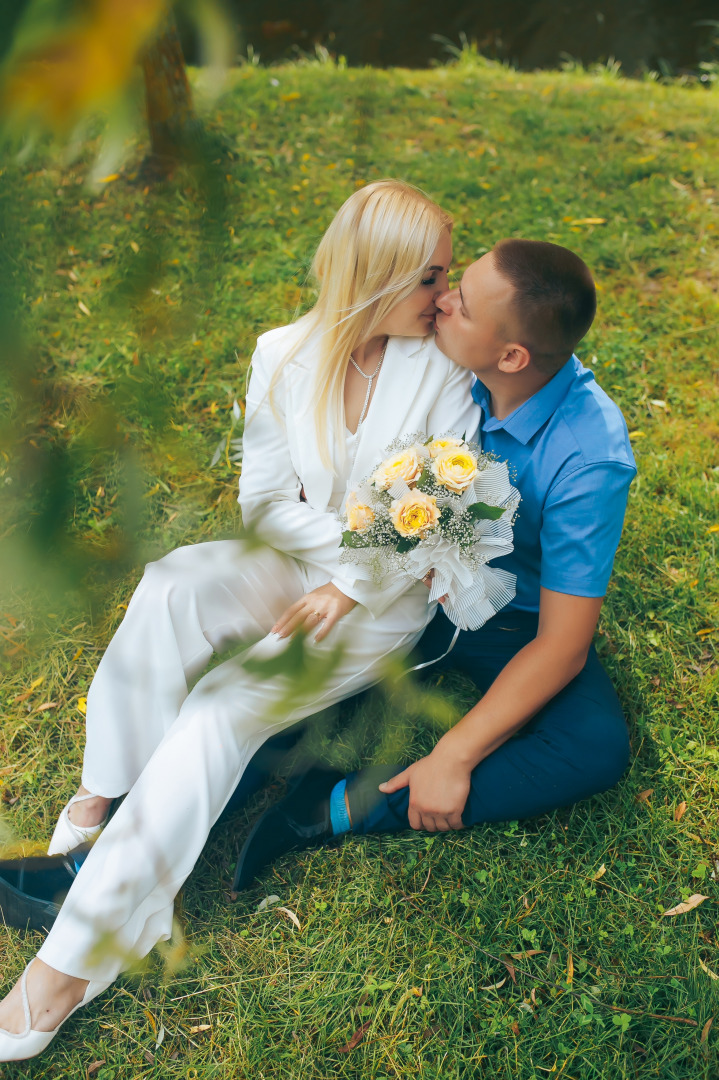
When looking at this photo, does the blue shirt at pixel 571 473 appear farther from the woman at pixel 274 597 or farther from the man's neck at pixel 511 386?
the woman at pixel 274 597

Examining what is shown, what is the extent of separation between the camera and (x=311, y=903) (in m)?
2.32

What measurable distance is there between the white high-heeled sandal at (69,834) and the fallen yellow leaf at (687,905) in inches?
67.9

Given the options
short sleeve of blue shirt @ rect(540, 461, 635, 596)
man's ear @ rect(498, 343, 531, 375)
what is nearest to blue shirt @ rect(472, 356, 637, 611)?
short sleeve of blue shirt @ rect(540, 461, 635, 596)

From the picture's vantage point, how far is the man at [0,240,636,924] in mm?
2068

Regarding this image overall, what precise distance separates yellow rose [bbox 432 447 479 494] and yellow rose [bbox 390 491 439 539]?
0.06m

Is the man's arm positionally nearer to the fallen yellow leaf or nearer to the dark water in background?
the fallen yellow leaf

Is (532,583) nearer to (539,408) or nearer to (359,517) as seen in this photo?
(539,408)

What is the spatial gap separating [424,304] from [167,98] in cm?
177

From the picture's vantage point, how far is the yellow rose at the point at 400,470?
1855 millimetres

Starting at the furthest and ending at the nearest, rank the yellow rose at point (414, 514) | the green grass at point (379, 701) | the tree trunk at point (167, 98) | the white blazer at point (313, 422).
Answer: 1. the white blazer at point (313, 422)
2. the yellow rose at point (414, 514)
3. the green grass at point (379, 701)
4. the tree trunk at point (167, 98)

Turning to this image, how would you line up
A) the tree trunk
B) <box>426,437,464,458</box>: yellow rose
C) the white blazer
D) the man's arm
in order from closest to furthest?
the tree trunk < <box>426,437,464,458</box>: yellow rose < the man's arm < the white blazer

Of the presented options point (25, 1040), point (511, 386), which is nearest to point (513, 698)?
→ point (511, 386)

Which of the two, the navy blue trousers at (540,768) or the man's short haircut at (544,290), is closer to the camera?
the man's short haircut at (544,290)

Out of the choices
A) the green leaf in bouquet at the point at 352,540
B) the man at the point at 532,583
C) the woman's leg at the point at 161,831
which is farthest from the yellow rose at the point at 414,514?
the man at the point at 532,583
